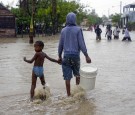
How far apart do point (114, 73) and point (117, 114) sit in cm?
542

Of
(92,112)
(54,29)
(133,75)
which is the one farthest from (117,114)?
(54,29)

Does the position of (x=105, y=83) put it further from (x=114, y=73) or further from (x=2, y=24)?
(x=2, y=24)

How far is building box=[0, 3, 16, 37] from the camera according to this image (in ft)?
131

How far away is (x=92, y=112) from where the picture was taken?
7621 millimetres

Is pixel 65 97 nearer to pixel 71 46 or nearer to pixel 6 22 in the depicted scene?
pixel 71 46

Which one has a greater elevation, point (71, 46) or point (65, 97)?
point (71, 46)

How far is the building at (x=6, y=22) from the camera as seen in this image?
3978cm

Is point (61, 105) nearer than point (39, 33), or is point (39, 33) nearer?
point (61, 105)

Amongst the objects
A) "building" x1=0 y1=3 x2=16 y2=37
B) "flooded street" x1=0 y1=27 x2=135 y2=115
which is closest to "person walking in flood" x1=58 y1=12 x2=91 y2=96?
"flooded street" x1=0 y1=27 x2=135 y2=115

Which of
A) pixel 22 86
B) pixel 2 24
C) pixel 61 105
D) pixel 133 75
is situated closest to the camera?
pixel 61 105

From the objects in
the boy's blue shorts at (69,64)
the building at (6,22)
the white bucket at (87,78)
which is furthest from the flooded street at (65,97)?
the building at (6,22)

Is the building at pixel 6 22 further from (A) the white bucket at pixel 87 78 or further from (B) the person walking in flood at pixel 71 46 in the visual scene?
(A) the white bucket at pixel 87 78

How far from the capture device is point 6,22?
39.9 metres

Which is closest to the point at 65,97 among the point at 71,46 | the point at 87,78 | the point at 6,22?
the point at 87,78
